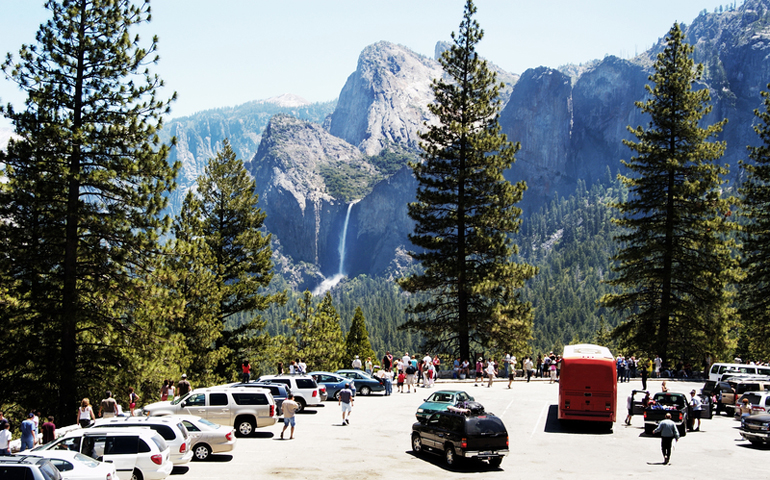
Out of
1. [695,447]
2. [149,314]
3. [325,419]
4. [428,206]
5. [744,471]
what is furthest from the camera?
[428,206]

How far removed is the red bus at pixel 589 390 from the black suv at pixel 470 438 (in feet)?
22.0

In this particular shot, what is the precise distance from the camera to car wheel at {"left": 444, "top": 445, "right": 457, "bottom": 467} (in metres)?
20.8

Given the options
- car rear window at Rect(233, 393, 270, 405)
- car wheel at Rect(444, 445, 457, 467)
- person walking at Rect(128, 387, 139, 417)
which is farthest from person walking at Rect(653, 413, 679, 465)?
person walking at Rect(128, 387, 139, 417)

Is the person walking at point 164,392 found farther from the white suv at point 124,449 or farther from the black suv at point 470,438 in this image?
the black suv at point 470,438

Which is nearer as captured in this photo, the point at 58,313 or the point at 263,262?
the point at 58,313

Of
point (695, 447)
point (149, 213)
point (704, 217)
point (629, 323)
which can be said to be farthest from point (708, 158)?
point (149, 213)

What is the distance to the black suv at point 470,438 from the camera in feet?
66.7

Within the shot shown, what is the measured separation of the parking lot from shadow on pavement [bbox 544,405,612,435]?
50 mm

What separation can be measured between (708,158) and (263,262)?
→ 31.7 meters

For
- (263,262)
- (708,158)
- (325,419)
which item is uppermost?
(708,158)

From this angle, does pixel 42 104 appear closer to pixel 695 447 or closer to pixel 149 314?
pixel 149 314

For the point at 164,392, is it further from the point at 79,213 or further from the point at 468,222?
the point at 468,222

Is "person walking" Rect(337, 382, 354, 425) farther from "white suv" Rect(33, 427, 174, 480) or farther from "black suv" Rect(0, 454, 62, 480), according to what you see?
"black suv" Rect(0, 454, 62, 480)

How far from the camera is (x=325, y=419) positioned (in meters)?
29.5
